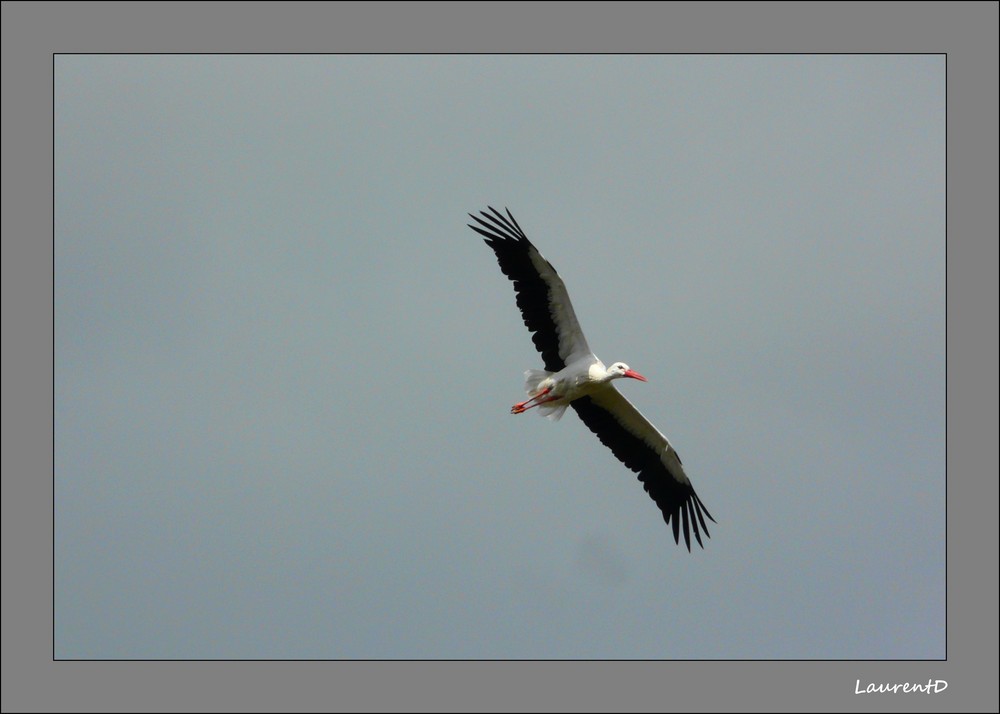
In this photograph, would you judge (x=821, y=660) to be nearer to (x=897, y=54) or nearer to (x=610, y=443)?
(x=610, y=443)

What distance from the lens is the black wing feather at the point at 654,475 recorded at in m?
19.0

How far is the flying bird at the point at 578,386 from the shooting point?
1758 cm

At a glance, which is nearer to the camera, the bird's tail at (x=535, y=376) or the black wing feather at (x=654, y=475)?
the bird's tail at (x=535, y=376)

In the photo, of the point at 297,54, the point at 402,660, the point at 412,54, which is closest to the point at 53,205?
the point at 297,54

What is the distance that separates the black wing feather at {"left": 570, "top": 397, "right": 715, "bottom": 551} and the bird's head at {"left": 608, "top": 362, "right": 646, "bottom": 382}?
3.43ft

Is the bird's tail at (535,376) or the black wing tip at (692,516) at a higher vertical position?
the bird's tail at (535,376)

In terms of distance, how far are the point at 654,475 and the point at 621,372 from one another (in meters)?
2.13

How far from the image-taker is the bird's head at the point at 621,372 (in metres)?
18.0

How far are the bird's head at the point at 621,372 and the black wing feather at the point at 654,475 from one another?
1.05 meters

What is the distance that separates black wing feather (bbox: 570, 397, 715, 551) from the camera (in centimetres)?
1902

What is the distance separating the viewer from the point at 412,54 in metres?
18.6

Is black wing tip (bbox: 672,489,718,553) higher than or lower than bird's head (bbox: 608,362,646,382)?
lower

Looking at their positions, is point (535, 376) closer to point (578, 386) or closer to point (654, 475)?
point (578, 386)

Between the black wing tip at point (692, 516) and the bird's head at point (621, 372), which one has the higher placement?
the bird's head at point (621, 372)
